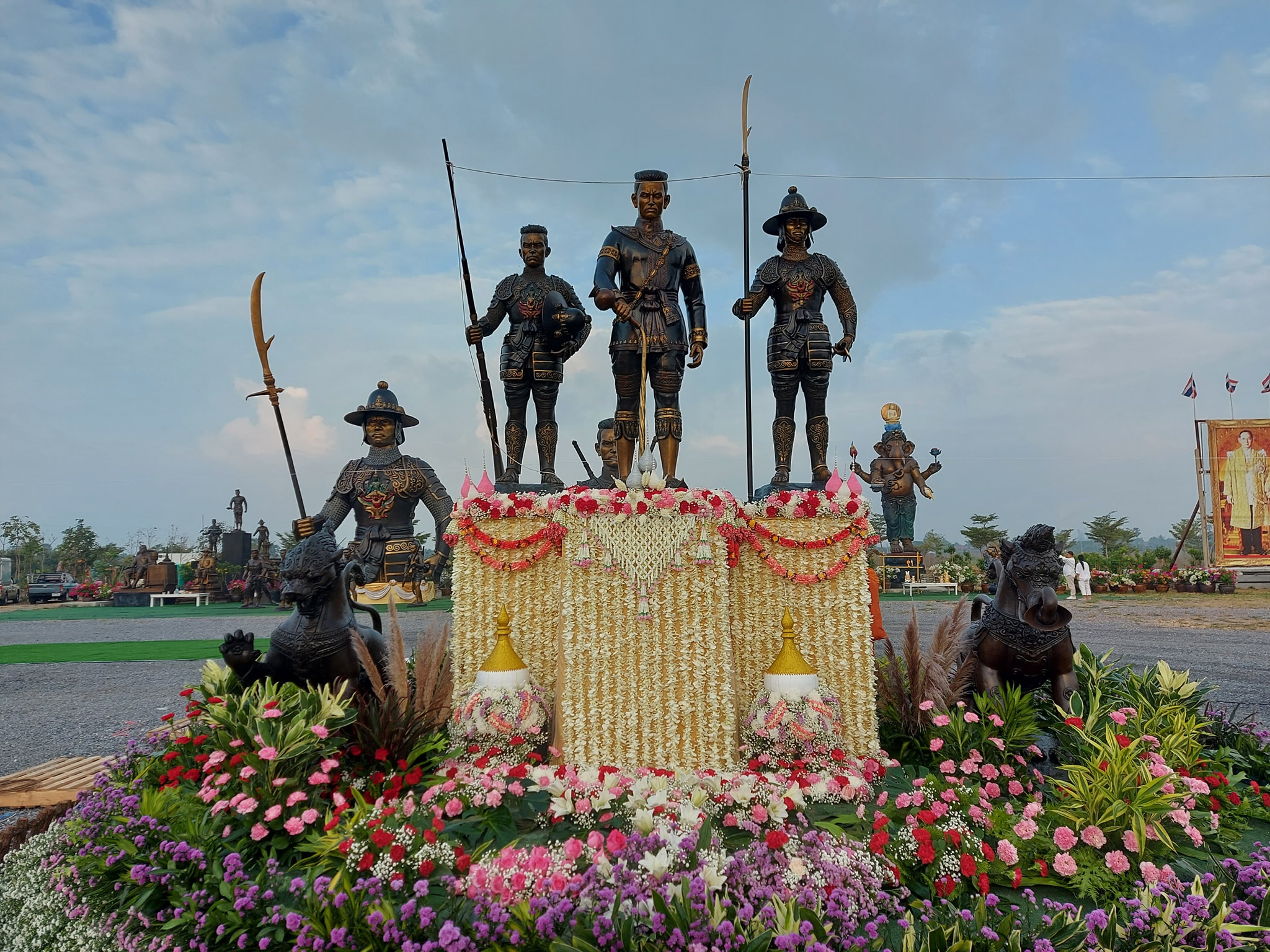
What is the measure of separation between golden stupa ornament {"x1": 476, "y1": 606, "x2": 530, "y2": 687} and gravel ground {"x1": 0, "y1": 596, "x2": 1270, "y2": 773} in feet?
7.39

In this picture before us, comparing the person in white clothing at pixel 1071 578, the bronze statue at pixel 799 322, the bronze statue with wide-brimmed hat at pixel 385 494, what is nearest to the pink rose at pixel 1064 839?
the bronze statue at pixel 799 322

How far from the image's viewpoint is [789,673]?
392cm

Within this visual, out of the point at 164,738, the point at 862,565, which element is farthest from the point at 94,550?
the point at 862,565

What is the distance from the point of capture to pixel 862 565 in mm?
4289

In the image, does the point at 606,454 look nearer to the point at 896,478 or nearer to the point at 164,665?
the point at 164,665

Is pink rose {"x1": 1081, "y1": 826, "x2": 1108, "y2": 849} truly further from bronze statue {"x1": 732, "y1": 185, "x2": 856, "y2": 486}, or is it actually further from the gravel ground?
bronze statue {"x1": 732, "y1": 185, "x2": 856, "y2": 486}

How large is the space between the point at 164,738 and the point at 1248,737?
20.8 feet

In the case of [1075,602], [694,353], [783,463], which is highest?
[694,353]

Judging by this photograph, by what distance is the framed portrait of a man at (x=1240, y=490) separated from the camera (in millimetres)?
22953

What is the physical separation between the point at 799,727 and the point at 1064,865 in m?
1.26

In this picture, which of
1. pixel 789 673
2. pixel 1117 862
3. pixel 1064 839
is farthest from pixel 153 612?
pixel 1117 862

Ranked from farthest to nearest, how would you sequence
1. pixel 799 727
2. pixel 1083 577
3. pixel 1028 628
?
pixel 1083 577 → pixel 1028 628 → pixel 799 727

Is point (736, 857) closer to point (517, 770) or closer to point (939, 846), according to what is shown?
point (939, 846)

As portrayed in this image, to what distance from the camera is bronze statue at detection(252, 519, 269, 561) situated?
913 inches
